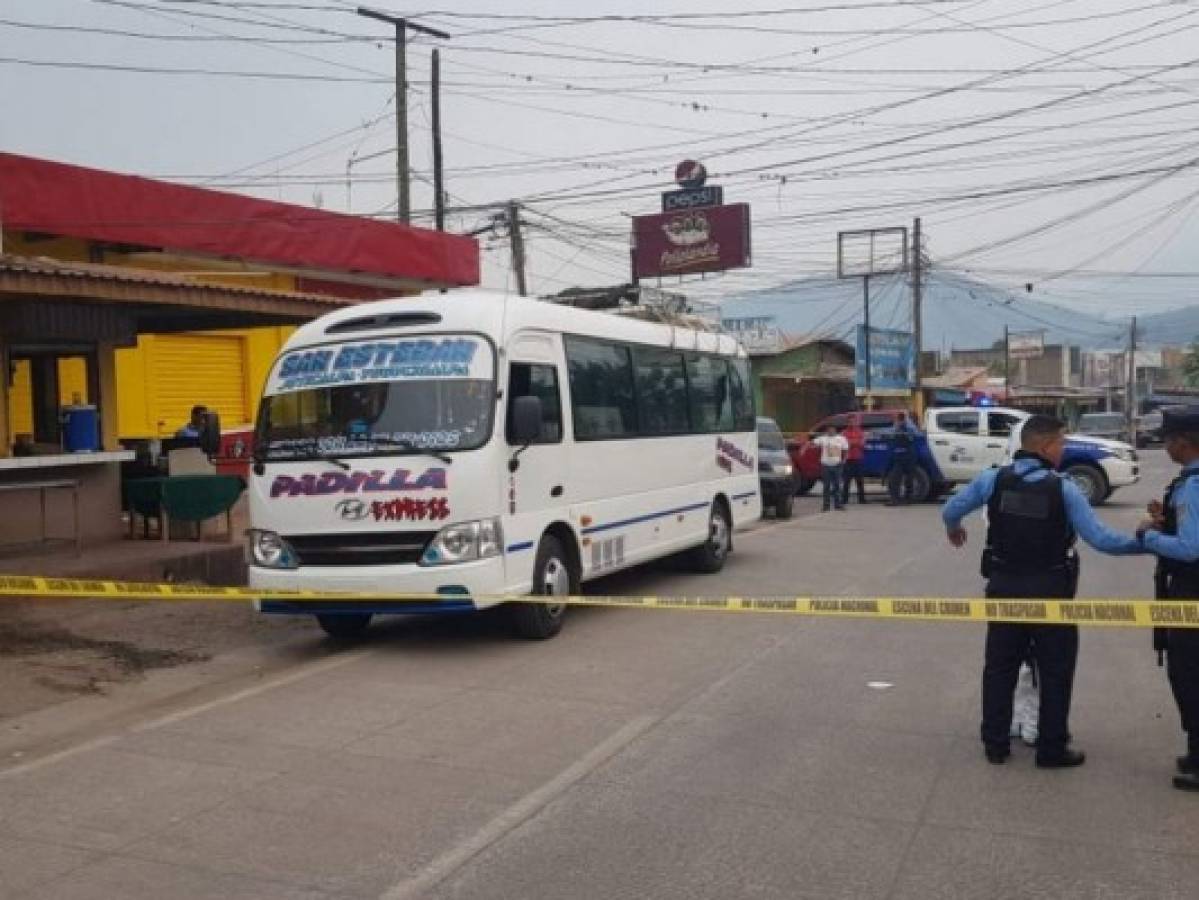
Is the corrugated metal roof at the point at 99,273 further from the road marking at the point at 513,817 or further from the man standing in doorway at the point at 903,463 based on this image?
the man standing in doorway at the point at 903,463

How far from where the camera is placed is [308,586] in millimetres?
8445

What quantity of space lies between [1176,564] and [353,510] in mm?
5283

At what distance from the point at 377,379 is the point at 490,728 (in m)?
3.19

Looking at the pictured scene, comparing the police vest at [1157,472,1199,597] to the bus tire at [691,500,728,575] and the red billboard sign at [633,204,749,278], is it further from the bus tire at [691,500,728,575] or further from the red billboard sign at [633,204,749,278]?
the red billboard sign at [633,204,749,278]

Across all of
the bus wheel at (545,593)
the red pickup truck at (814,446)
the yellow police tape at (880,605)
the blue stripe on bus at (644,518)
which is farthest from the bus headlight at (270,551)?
the red pickup truck at (814,446)

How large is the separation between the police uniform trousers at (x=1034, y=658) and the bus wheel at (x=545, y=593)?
394 cm

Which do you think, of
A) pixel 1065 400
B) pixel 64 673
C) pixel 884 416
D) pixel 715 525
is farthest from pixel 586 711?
pixel 1065 400

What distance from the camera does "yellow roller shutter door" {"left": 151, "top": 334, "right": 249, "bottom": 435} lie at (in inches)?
724

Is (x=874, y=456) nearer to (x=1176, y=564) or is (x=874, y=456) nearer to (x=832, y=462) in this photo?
(x=832, y=462)

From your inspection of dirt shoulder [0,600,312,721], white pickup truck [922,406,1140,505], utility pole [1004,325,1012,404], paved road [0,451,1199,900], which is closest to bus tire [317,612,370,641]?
dirt shoulder [0,600,312,721]

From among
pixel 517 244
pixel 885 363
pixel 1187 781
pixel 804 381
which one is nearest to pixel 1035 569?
pixel 1187 781

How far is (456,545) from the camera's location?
8188 millimetres

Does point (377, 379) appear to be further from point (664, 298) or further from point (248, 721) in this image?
point (664, 298)

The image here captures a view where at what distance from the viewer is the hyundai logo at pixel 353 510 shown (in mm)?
8312
